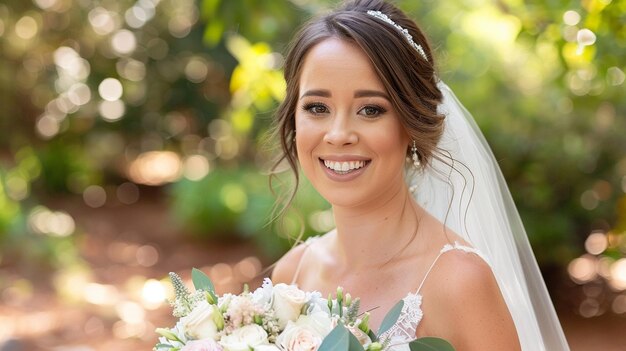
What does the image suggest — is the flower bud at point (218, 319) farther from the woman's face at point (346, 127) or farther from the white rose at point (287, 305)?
the woman's face at point (346, 127)

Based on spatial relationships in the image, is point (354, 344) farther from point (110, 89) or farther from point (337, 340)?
point (110, 89)

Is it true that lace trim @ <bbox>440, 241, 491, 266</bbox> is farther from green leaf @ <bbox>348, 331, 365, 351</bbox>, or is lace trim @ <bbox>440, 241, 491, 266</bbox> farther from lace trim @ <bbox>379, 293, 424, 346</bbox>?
green leaf @ <bbox>348, 331, 365, 351</bbox>

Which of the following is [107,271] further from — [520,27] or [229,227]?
[520,27]

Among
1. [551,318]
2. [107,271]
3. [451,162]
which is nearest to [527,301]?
[551,318]

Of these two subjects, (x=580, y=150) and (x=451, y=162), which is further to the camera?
(x=580, y=150)

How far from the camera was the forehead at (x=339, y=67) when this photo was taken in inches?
92.6

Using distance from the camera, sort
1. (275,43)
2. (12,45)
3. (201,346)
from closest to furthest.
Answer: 1. (201,346)
2. (275,43)
3. (12,45)

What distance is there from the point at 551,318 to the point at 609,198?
3849 mm

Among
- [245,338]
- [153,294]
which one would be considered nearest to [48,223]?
[153,294]

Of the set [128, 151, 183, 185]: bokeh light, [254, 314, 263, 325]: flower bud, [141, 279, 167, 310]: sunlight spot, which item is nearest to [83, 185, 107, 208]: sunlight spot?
[128, 151, 183, 185]: bokeh light

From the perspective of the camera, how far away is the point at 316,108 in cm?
245

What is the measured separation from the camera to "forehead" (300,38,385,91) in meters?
2.35

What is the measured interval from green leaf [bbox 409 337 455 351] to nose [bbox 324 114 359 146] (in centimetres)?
63

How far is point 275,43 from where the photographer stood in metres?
8.25
